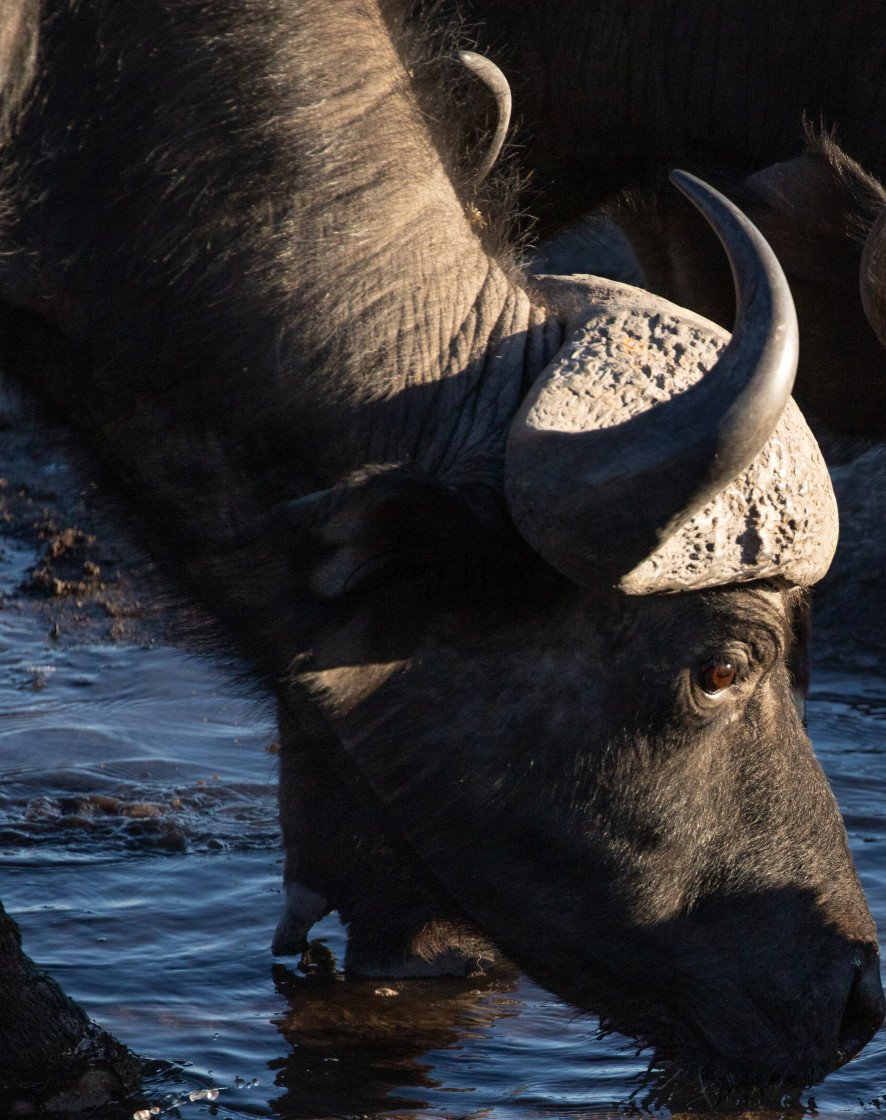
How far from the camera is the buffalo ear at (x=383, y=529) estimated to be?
9.97 feet

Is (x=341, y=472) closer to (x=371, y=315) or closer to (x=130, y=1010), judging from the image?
(x=371, y=315)

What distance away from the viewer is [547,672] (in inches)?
135

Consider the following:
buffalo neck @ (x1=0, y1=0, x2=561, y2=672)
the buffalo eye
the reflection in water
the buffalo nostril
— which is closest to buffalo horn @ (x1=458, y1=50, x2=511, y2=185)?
buffalo neck @ (x1=0, y1=0, x2=561, y2=672)

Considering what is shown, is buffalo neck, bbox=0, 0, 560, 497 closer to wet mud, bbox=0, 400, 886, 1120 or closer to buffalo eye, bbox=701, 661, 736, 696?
wet mud, bbox=0, 400, 886, 1120

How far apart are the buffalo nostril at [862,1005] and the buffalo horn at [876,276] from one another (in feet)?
5.09

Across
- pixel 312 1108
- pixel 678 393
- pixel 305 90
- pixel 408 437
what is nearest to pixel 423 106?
pixel 305 90

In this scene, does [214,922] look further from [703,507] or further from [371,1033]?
Answer: [703,507]

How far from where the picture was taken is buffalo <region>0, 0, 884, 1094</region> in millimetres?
3008

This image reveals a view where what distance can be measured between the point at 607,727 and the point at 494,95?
1.41m

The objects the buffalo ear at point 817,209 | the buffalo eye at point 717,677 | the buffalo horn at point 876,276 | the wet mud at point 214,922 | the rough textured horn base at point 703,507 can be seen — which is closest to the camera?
the rough textured horn base at point 703,507

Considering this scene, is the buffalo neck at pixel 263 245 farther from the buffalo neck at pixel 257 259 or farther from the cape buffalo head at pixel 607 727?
the cape buffalo head at pixel 607 727

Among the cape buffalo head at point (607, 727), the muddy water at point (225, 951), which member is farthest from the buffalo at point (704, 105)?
the muddy water at point (225, 951)

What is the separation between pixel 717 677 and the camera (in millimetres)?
3350

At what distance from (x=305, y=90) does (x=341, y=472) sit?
Answer: 2.44 feet
